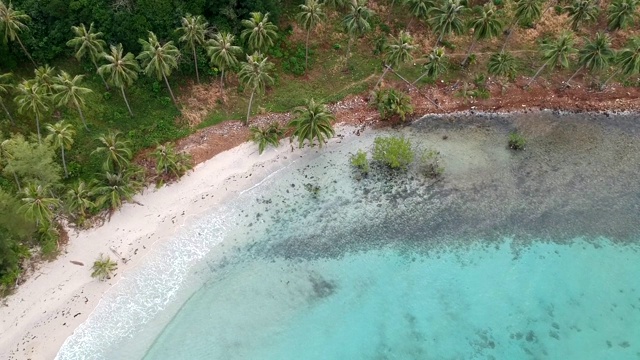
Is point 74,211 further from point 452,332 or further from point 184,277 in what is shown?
point 452,332

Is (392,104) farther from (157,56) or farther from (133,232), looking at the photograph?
(133,232)

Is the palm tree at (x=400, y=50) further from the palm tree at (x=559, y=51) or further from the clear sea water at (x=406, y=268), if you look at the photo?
the palm tree at (x=559, y=51)

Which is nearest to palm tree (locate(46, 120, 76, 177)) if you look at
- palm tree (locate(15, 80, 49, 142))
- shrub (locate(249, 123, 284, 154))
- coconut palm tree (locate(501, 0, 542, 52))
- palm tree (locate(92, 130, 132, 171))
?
palm tree (locate(15, 80, 49, 142))

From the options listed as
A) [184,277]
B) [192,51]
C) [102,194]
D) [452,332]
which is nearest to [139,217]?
[102,194]

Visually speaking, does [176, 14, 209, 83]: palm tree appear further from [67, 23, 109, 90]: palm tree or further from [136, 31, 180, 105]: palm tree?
[67, 23, 109, 90]: palm tree

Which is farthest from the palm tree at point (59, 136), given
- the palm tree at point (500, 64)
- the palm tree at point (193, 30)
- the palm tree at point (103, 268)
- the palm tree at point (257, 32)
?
the palm tree at point (500, 64)

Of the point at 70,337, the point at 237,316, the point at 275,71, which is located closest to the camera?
the point at 70,337

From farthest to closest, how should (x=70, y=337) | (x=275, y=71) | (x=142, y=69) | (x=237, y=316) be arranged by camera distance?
(x=275, y=71)
(x=142, y=69)
(x=237, y=316)
(x=70, y=337)
